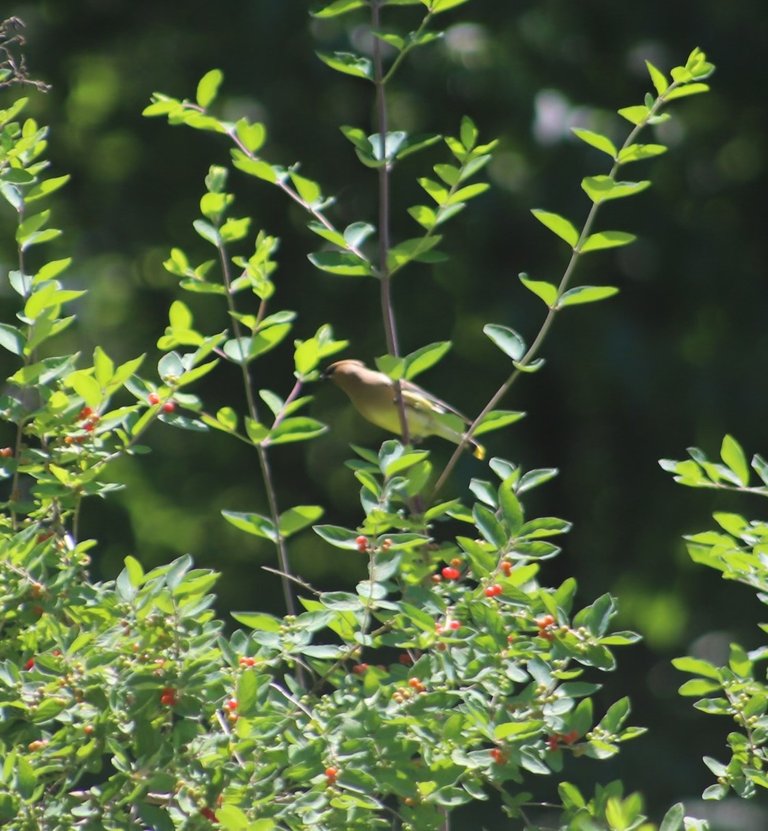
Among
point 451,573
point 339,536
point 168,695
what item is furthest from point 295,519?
point 168,695

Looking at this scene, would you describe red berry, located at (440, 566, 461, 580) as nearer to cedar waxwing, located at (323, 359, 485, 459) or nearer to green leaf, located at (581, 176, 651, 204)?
green leaf, located at (581, 176, 651, 204)

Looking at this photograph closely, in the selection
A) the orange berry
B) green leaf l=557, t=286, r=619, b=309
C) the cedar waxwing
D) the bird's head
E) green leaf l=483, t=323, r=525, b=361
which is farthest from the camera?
the bird's head

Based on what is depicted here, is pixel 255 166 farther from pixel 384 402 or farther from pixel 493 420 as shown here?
pixel 384 402

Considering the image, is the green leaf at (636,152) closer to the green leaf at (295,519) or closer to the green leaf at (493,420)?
the green leaf at (493,420)

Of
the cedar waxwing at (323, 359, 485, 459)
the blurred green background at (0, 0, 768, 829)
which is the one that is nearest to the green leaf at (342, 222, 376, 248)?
the cedar waxwing at (323, 359, 485, 459)

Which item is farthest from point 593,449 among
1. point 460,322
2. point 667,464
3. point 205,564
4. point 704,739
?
point 667,464

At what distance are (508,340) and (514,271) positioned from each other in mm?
4380

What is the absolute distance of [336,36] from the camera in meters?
6.37

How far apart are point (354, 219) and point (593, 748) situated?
5.21 meters

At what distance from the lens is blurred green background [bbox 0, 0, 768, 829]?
6.72 metres

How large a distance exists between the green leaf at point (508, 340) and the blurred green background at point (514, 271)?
3869 mm

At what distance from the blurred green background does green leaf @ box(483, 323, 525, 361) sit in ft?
12.7

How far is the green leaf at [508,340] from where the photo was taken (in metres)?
2.48

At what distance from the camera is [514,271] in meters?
6.84
